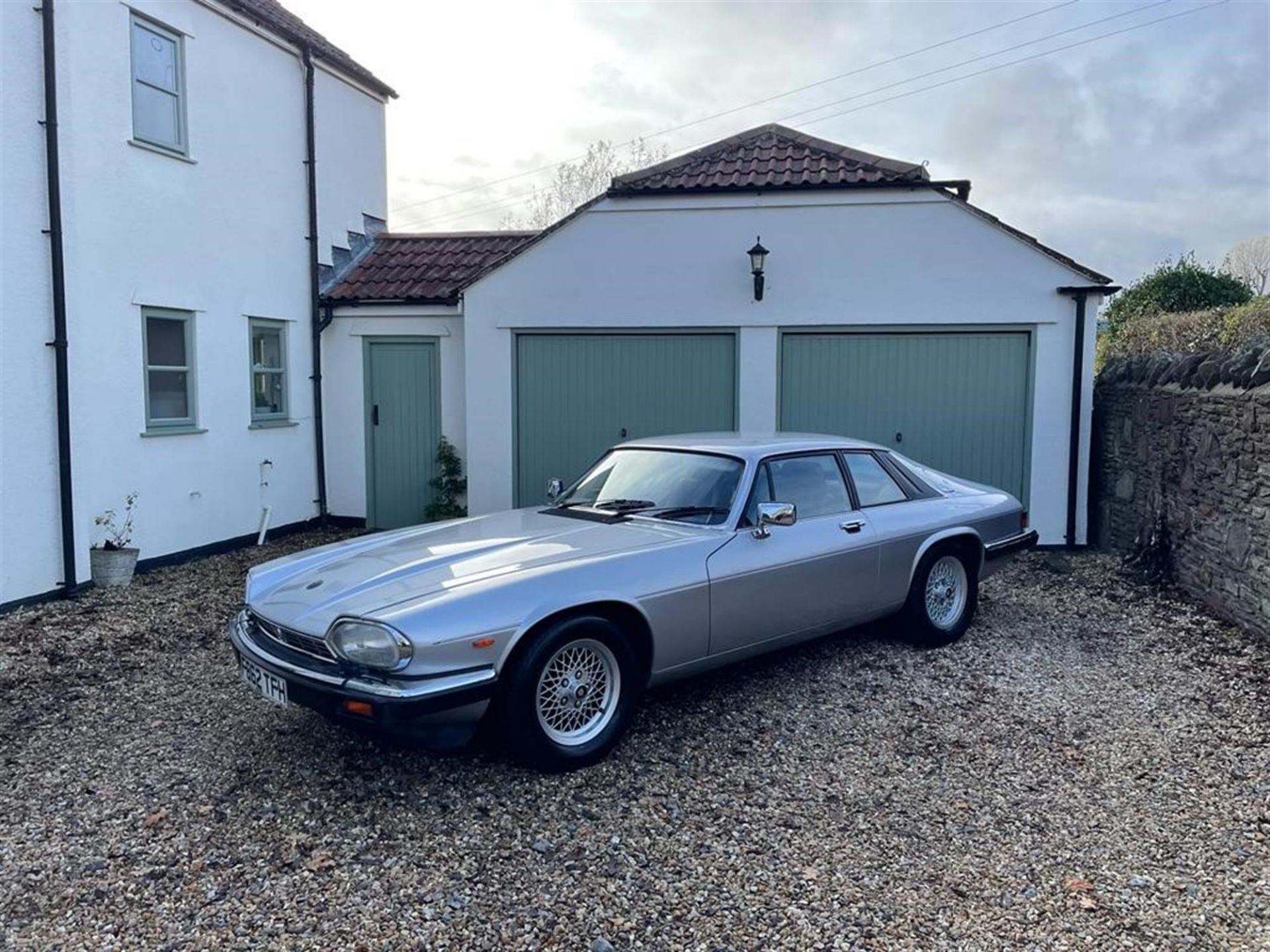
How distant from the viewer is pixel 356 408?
35.5 ft

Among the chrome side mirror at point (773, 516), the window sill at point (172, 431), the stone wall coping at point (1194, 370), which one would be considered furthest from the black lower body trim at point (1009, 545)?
the window sill at point (172, 431)

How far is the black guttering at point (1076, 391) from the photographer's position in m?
8.72

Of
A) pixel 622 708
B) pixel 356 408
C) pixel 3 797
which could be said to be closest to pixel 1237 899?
pixel 622 708

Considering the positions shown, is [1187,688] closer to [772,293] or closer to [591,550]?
[591,550]

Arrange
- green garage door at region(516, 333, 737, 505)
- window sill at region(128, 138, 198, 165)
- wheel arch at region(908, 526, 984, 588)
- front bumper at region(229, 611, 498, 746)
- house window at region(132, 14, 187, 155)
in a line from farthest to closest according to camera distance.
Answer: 1. green garage door at region(516, 333, 737, 505)
2. house window at region(132, 14, 187, 155)
3. window sill at region(128, 138, 198, 165)
4. wheel arch at region(908, 526, 984, 588)
5. front bumper at region(229, 611, 498, 746)

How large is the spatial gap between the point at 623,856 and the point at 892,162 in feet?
26.0

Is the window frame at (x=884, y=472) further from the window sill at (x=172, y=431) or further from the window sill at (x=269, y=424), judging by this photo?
the window sill at (x=269, y=424)

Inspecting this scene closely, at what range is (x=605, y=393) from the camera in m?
9.77

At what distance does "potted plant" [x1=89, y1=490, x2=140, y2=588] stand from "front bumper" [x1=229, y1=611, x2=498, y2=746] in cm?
481

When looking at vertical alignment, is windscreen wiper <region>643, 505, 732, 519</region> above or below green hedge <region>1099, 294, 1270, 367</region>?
below

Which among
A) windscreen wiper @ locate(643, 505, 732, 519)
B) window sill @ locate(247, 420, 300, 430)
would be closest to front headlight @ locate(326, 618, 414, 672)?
windscreen wiper @ locate(643, 505, 732, 519)

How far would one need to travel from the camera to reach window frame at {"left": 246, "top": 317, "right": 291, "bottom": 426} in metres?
9.74

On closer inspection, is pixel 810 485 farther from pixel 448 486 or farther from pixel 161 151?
pixel 161 151

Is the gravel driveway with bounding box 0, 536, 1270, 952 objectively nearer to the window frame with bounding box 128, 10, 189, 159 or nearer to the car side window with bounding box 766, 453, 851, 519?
the car side window with bounding box 766, 453, 851, 519
